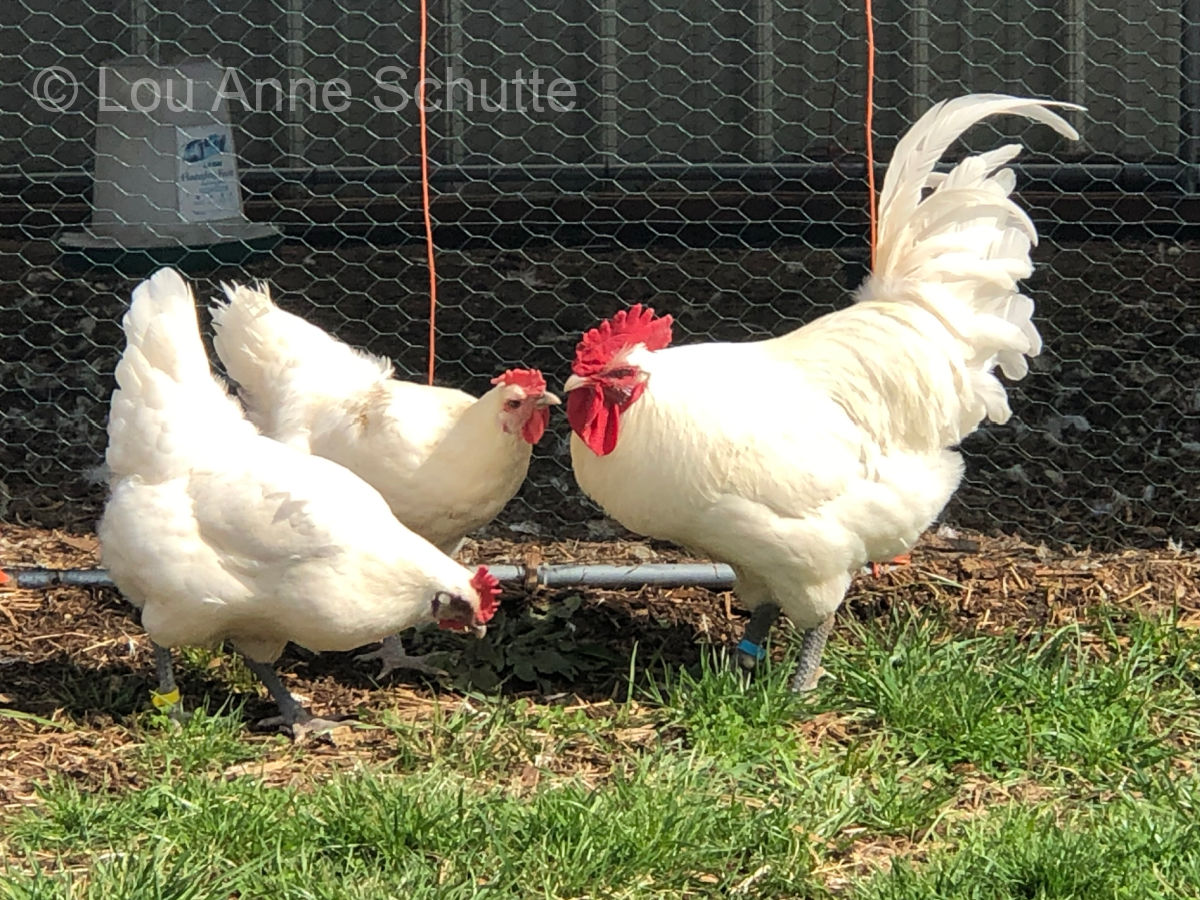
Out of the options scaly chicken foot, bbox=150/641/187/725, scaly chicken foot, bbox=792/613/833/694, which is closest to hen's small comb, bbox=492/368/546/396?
scaly chicken foot, bbox=792/613/833/694

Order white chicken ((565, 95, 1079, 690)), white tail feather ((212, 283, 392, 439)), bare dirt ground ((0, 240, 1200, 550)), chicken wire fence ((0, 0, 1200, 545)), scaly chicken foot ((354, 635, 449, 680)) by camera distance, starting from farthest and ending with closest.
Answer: chicken wire fence ((0, 0, 1200, 545)) < bare dirt ground ((0, 240, 1200, 550)) < white tail feather ((212, 283, 392, 439)) < scaly chicken foot ((354, 635, 449, 680)) < white chicken ((565, 95, 1079, 690))

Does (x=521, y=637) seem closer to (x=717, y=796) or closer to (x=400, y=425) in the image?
(x=400, y=425)

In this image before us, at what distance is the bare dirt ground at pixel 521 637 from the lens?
3.31 meters

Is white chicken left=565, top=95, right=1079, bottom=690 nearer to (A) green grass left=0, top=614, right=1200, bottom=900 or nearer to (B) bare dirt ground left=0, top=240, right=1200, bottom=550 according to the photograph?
(B) bare dirt ground left=0, top=240, right=1200, bottom=550

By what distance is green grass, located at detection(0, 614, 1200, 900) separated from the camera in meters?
2.57

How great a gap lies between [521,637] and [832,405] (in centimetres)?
100

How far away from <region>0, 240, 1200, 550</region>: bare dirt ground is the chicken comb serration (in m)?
0.33

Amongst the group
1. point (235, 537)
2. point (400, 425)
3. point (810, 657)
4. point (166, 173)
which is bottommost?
point (810, 657)

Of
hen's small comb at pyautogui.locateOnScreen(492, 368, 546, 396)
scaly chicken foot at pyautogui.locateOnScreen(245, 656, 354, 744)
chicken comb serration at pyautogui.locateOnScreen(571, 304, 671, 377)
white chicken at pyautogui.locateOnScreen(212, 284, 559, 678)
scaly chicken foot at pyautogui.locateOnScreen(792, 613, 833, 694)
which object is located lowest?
scaly chicken foot at pyautogui.locateOnScreen(245, 656, 354, 744)

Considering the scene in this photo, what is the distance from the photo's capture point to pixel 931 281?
3.58 metres

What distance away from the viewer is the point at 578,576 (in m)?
4.03

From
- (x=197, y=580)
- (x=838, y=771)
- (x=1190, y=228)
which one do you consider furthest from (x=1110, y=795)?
(x=1190, y=228)

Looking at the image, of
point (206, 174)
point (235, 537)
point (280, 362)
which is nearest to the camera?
point (235, 537)

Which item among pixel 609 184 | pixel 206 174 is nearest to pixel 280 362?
pixel 206 174
